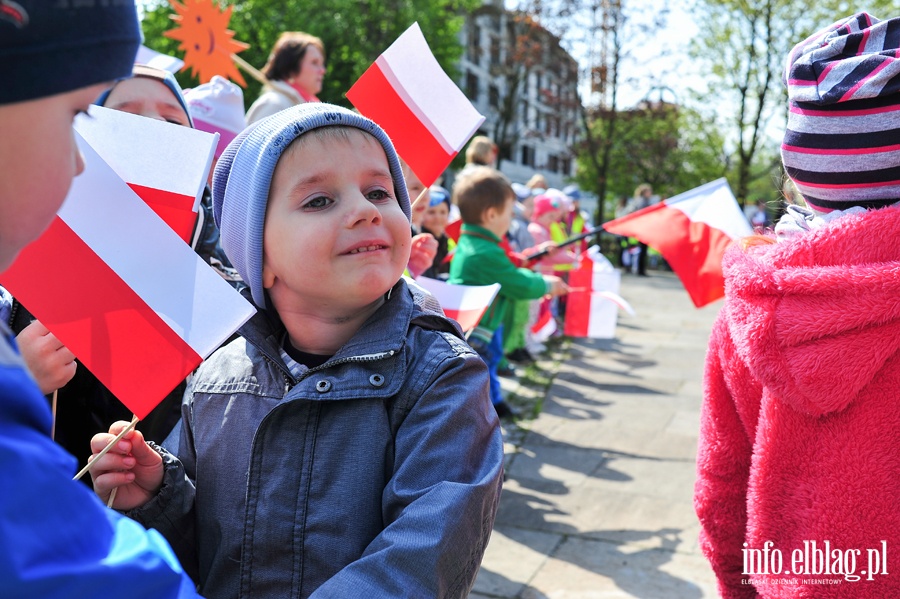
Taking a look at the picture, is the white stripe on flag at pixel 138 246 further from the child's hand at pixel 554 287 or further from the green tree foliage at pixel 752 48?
the green tree foliage at pixel 752 48

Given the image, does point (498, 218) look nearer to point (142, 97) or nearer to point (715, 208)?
point (715, 208)

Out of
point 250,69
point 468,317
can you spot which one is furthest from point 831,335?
point 250,69

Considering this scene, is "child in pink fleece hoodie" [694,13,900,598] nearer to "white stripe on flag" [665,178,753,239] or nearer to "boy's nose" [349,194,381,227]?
"boy's nose" [349,194,381,227]

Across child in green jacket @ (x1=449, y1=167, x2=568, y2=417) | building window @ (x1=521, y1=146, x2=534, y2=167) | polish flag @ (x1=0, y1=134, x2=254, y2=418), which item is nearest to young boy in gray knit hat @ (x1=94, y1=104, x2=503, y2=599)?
polish flag @ (x1=0, y1=134, x2=254, y2=418)

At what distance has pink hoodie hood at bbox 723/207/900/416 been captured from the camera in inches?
59.3

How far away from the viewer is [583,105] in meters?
22.0

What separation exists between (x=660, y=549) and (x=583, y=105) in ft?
63.2

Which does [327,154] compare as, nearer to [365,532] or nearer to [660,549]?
[365,532]

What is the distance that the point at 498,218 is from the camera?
5625mm

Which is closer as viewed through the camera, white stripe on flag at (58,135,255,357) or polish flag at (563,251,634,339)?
white stripe on flag at (58,135,255,357)

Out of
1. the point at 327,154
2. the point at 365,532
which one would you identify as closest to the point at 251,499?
the point at 365,532

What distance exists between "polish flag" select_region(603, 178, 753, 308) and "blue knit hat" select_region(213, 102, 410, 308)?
2431 mm

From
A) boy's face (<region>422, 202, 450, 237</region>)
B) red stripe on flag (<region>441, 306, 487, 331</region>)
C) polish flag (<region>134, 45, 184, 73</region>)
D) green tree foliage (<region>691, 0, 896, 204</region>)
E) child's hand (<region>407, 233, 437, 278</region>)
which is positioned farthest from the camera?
green tree foliage (<region>691, 0, 896, 204</region>)

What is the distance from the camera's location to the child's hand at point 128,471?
5.16 ft
